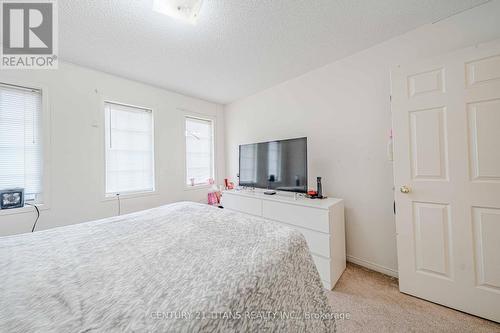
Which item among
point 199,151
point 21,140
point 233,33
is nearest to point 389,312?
point 233,33

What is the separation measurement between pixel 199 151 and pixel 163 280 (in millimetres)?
2984

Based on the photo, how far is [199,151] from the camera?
11.5 ft

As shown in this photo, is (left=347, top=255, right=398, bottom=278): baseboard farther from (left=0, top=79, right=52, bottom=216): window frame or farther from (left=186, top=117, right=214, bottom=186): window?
(left=0, top=79, right=52, bottom=216): window frame

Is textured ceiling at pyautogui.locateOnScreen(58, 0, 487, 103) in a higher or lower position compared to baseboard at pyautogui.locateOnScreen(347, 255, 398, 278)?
higher

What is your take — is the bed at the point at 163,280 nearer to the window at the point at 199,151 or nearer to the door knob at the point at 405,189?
the door knob at the point at 405,189

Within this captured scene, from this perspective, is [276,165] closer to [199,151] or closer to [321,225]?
[321,225]

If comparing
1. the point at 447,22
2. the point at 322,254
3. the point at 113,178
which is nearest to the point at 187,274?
the point at 322,254

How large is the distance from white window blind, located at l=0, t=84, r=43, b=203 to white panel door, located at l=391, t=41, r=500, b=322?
375cm

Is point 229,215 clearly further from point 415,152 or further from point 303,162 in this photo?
point 415,152

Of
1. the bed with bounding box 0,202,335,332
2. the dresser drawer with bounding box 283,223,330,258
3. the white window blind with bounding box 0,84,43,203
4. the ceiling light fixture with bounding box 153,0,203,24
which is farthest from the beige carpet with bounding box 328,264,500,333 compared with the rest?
the white window blind with bounding box 0,84,43,203

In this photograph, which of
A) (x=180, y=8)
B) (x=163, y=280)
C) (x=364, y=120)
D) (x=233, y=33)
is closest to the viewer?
(x=163, y=280)

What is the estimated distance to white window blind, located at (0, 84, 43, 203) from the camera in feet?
6.14

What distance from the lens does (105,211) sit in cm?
240

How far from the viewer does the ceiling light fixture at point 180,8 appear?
1.39 m
